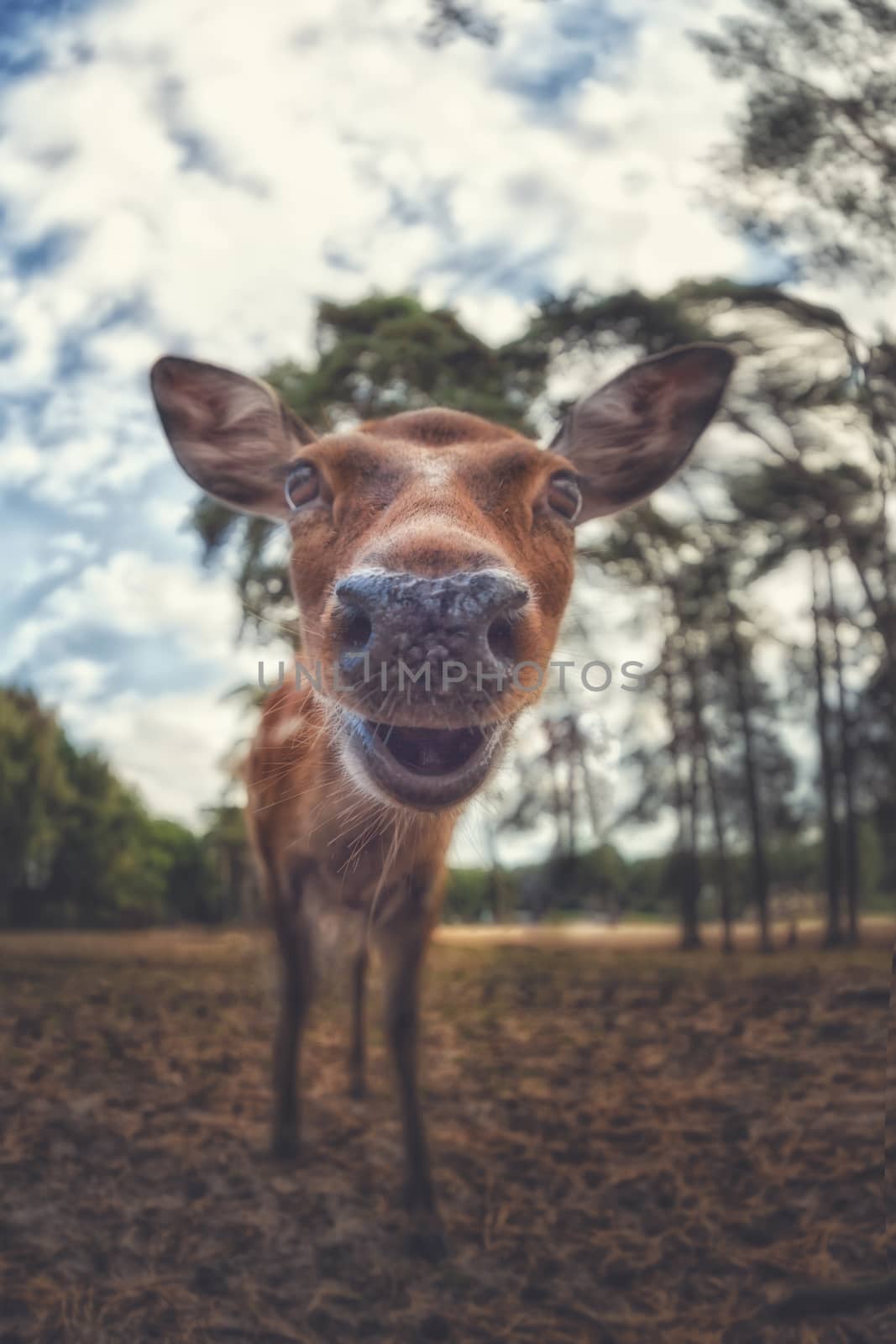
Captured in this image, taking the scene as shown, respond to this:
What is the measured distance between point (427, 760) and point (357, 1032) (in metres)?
3.54

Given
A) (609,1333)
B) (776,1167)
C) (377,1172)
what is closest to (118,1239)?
(377,1172)

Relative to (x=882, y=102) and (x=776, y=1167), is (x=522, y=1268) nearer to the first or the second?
(x=776, y=1167)

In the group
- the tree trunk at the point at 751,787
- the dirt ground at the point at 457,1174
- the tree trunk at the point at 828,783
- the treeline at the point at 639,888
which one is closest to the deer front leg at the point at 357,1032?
the dirt ground at the point at 457,1174

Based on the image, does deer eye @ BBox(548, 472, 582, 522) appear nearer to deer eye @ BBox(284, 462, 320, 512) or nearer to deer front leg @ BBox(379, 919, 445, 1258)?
deer eye @ BBox(284, 462, 320, 512)

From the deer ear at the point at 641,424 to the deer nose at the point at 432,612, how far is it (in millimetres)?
1904

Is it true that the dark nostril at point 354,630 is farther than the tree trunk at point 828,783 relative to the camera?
No

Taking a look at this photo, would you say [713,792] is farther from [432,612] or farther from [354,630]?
[432,612]

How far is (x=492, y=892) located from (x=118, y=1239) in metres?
3.15

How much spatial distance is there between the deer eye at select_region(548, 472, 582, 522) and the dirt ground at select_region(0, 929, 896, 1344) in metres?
3.07

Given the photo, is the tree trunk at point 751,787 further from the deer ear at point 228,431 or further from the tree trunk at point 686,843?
the deer ear at point 228,431

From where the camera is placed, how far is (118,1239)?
3611 mm

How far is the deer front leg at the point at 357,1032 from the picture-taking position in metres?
5.49

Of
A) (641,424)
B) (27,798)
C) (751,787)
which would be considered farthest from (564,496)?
(751,787)

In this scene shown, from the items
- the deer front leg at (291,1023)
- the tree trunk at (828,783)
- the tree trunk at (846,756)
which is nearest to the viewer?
the deer front leg at (291,1023)
